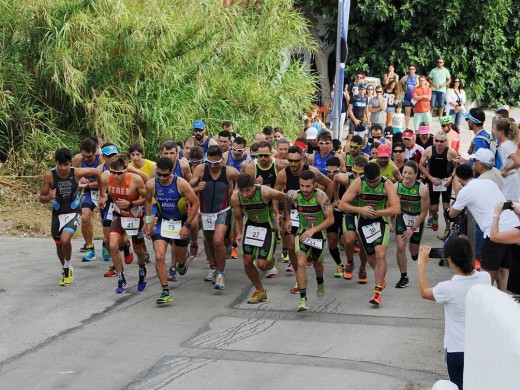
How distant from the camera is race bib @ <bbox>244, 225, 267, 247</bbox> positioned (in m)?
11.7

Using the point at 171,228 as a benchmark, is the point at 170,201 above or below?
above

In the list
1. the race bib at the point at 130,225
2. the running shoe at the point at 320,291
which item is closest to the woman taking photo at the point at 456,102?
the running shoe at the point at 320,291

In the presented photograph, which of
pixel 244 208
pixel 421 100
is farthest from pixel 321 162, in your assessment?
pixel 421 100

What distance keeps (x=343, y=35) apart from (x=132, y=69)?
423 centimetres

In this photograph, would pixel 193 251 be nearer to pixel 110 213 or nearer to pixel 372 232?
pixel 110 213

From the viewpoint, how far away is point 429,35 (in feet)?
95.7

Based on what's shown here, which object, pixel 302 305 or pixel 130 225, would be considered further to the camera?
pixel 130 225

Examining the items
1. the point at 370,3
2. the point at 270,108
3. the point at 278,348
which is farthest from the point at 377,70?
the point at 278,348

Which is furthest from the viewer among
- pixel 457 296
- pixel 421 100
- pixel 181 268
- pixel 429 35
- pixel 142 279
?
pixel 429 35

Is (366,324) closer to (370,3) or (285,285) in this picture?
(285,285)

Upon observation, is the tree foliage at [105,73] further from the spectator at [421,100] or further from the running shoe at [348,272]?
the running shoe at [348,272]

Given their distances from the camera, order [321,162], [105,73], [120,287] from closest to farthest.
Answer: [120,287] < [321,162] < [105,73]

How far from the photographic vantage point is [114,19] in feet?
61.7

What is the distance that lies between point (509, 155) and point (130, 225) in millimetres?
4675
